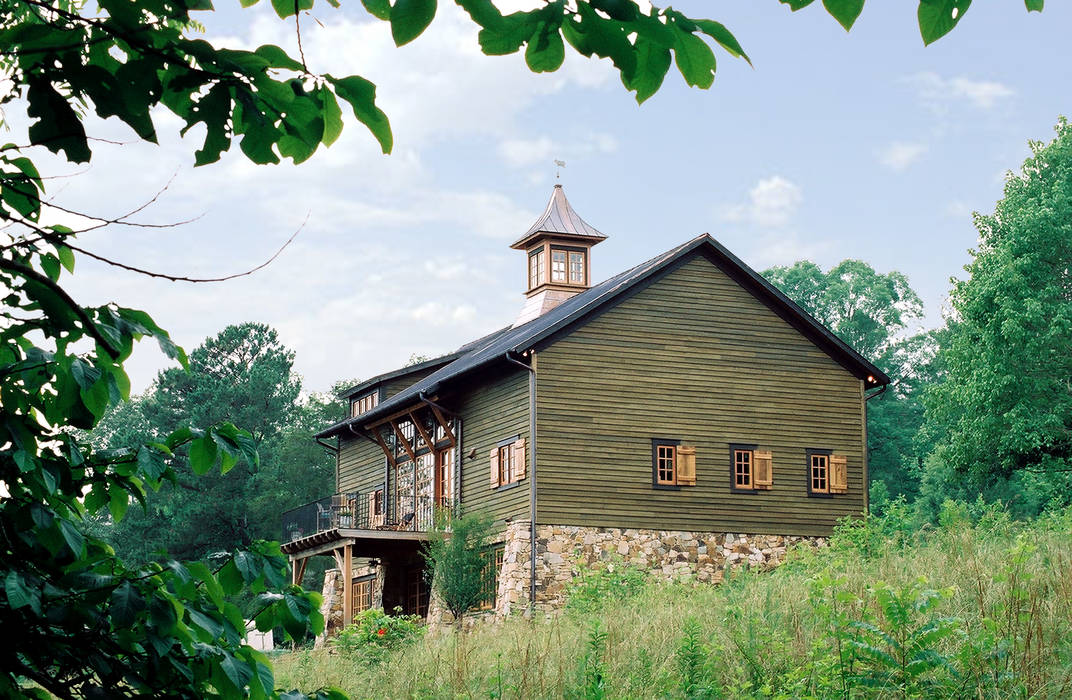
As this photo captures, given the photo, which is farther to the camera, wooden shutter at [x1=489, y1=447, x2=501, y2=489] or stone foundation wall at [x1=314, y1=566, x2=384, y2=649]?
stone foundation wall at [x1=314, y1=566, x2=384, y2=649]

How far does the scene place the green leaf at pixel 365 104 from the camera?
2.46 meters

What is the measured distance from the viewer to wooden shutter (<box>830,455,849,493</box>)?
83.5 feet

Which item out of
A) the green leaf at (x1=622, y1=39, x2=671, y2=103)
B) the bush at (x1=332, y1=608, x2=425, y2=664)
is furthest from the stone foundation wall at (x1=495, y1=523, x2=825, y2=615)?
the green leaf at (x1=622, y1=39, x2=671, y2=103)

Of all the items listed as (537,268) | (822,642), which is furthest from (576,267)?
(822,642)

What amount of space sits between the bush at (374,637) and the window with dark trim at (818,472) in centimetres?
1083

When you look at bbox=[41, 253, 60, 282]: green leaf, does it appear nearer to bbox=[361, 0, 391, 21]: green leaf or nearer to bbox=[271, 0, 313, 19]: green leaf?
bbox=[271, 0, 313, 19]: green leaf

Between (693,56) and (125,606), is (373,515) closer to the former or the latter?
(125,606)

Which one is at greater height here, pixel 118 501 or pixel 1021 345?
pixel 1021 345

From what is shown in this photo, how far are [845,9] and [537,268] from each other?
30082 millimetres

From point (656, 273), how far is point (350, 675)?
43.8 feet

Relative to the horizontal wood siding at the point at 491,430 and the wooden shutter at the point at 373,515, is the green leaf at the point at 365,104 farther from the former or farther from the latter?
the wooden shutter at the point at 373,515

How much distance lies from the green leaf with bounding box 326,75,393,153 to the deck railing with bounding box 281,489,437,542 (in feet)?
78.2

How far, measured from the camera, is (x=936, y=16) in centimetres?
235

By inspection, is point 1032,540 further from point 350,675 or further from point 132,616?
point 132,616
